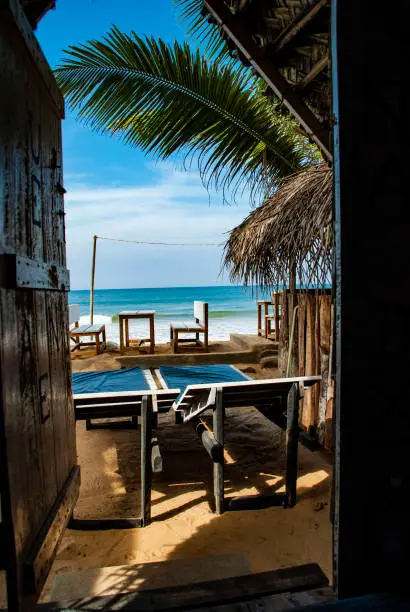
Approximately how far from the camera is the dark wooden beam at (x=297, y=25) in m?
2.33

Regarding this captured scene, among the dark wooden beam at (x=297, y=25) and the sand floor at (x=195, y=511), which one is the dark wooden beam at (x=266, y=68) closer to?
the dark wooden beam at (x=297, y=25)

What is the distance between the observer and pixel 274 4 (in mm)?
2707

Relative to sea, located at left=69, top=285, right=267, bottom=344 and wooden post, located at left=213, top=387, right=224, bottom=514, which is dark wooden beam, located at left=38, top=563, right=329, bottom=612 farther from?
sea, located at left=69, top=285, right=267, bottom=344

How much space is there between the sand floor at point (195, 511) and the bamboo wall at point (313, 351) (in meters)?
0.41

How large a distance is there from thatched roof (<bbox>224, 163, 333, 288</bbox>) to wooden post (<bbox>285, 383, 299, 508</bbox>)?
1275mm

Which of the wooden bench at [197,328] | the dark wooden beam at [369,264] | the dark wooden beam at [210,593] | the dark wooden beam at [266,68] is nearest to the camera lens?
the dark wooden beam at [369,264]

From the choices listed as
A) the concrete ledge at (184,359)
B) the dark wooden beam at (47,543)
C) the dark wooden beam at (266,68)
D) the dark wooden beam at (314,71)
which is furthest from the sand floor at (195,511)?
the dark wooden beam at (314,71)

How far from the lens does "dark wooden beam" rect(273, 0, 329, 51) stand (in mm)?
2326

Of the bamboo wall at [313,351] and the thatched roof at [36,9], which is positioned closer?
the thatched roof at [36,9]

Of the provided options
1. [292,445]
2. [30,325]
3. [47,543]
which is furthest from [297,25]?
[292,445]

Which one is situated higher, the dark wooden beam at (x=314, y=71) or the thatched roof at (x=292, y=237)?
the dark wooden beam at (x=314, y=71)

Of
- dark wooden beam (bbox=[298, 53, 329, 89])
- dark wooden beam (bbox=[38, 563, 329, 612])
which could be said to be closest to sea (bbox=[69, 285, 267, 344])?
dark wooden beam (bbox=[298, 53, 329, 89])

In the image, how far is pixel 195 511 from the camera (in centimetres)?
377

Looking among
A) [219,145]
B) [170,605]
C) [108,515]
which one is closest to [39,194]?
[170,605]
